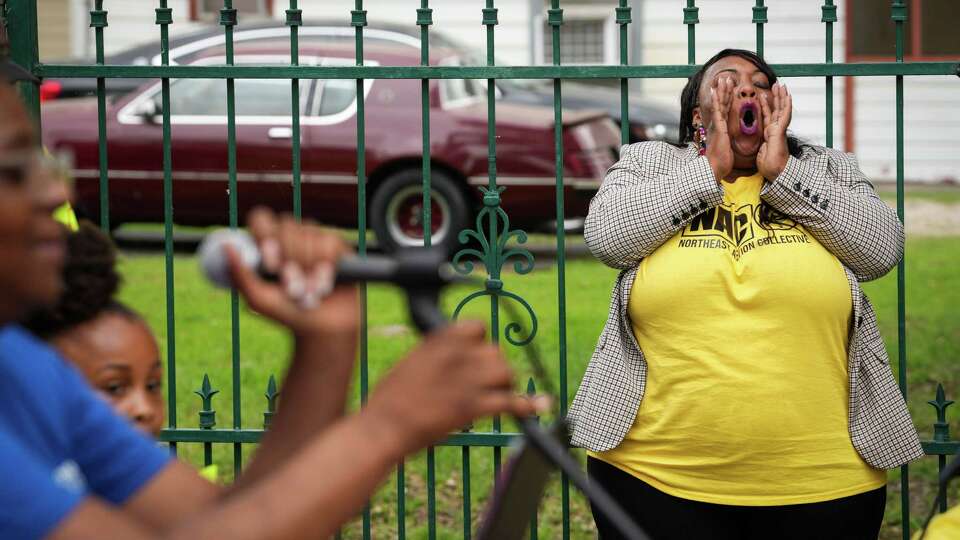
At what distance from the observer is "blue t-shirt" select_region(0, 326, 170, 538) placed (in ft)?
4.48

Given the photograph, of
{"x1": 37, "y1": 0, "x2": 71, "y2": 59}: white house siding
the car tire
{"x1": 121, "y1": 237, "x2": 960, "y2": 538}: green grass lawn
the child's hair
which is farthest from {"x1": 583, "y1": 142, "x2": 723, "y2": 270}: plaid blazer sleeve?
{"x1": 37, "y1": 0, "x2": 71, "y2": 59}: white house siding

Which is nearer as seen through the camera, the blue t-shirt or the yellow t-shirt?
the blue t-shirt

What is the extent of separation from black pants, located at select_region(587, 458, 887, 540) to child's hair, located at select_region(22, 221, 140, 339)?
1.43m

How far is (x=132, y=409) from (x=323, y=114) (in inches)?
249

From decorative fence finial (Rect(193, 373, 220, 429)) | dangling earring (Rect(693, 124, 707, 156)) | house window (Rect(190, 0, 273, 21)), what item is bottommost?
decorative fence finial (Rect(193, 373, 220, 429))

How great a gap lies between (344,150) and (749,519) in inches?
219

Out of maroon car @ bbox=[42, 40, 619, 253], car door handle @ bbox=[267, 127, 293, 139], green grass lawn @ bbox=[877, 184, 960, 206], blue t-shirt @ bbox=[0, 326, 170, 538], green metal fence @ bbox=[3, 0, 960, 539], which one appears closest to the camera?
blue t-shirt @ bbox=[0, 326, 170, 538]

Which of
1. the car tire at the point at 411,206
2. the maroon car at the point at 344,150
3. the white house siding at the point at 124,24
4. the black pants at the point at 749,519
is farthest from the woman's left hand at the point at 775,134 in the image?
the white house siding at the point at 124,24

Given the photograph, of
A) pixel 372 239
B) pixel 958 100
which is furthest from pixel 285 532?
pixel 958 100

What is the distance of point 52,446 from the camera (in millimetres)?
Result: 1541

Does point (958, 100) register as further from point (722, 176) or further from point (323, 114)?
point (722, 176)

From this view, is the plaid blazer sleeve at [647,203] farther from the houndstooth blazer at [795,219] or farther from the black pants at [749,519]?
the black pants at [749,519]

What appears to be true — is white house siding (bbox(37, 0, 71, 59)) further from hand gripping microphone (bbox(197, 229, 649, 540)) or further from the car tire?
hand gripping microphone (bbox(197, 229, 649, 540))

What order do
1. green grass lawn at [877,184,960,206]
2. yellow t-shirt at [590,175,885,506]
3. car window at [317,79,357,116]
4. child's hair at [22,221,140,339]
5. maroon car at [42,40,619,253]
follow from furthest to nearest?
green grass lawn at [877,184,960,206] → car window at [317,79,357,116] → maroon car at [42,40,619,253] → yellow t-shirt at [590,175,885,506] → child's hair at [22,221,140,339]
